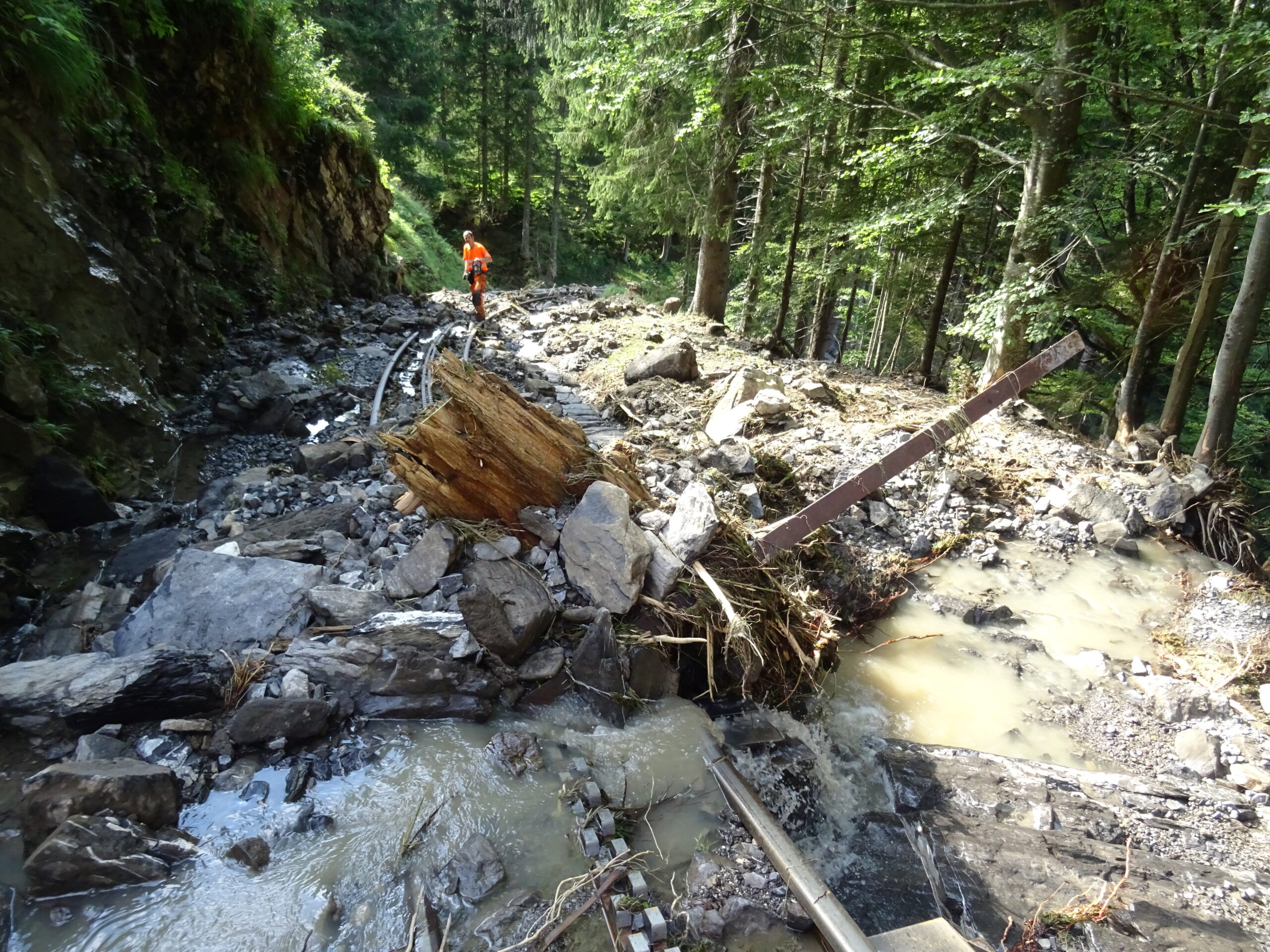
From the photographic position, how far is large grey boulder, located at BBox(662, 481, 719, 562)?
477 centimetres

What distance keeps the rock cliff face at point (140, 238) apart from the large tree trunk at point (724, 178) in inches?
330

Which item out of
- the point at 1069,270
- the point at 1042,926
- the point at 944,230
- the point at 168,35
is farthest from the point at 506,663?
the point at 944,230

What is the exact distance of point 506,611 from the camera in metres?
4.26

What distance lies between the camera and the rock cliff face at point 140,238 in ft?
18.4

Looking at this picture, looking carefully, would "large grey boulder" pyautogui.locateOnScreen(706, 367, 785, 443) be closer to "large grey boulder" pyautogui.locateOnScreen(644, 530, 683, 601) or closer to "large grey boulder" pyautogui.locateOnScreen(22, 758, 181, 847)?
"large grey boulder" pyautogui.locateOnScreen(644, 530, 683, 601)

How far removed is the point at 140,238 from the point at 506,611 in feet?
24.3

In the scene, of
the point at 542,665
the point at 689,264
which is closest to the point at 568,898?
the point at 542,665

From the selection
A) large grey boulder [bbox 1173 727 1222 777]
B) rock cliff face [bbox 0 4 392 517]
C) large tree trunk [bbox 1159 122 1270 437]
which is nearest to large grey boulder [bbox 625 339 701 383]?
rock cliff face [bbox 0 4 392 517]

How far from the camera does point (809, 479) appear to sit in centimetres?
740

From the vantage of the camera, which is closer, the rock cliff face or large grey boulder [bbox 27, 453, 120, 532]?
large grey boulder [bbox 27, 453, 120, 532]

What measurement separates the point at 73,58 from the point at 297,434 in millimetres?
4286

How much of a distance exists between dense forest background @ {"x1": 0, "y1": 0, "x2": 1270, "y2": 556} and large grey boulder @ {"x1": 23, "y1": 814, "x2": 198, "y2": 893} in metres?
6.95

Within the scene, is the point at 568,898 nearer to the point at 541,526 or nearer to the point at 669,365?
the point at 541,526

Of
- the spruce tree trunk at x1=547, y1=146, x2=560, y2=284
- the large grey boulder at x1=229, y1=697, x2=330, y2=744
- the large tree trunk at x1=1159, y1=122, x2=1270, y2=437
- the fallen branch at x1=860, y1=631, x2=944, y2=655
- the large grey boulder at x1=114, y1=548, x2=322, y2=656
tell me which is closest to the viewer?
the large grey boulder at x1=229, y1=697, x2=330, y2=744
